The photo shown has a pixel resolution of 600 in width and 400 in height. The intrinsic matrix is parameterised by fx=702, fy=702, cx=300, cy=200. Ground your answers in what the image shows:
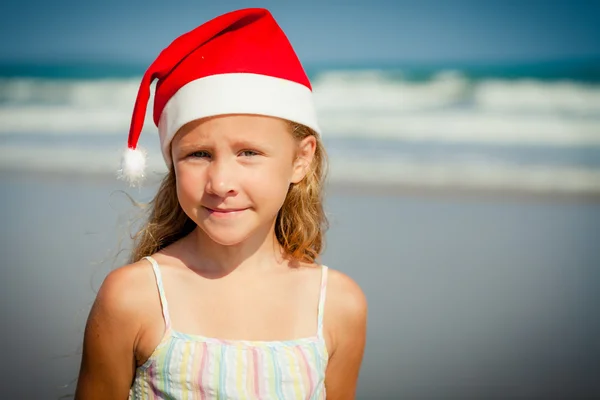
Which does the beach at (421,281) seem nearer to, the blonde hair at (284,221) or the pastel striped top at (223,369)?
the blonde hair at (284,221)

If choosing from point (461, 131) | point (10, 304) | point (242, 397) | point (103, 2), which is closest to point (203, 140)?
point (242, 397)

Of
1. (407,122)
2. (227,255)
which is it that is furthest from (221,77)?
(407,122)

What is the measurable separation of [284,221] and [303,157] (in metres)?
0.21

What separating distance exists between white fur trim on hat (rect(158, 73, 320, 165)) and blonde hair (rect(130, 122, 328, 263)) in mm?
176

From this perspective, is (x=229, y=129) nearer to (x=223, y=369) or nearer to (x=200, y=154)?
(x=200, y=154)

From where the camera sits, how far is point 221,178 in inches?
60.7

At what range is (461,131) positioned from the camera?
4352 millimetres

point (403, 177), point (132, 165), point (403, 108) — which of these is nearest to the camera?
point (132, 165)

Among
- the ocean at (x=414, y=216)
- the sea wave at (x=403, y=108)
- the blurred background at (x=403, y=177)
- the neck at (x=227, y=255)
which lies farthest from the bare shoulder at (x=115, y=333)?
the sea wave at (x=403, y=108)

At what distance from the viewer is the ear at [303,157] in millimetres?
1769

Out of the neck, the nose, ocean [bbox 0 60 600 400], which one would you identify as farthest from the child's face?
ocean [bbox 0 60 600 400]

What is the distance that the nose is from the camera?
1.54 metres

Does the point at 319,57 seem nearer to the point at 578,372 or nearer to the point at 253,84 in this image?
the point at 578,372

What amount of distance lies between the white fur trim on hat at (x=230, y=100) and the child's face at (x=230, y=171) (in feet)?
0.08
